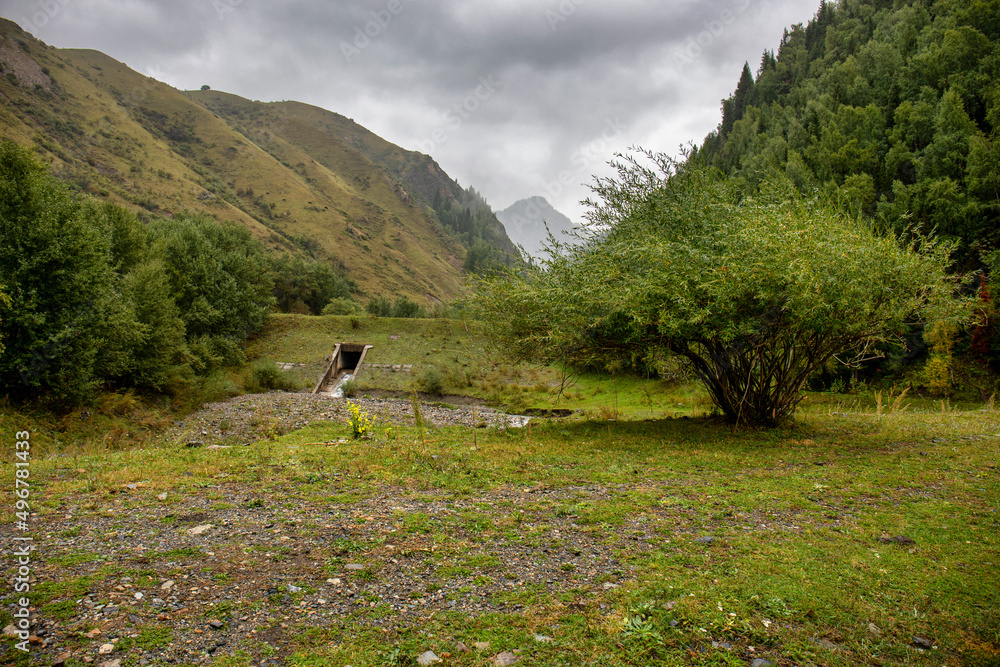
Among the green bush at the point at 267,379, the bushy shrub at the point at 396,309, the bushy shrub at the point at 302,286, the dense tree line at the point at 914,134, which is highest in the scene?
the dense tree line at the point at 914,134

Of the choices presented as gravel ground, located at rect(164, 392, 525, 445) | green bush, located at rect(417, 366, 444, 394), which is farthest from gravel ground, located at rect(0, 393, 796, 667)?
green bush, located at rect(417, 366, 444, 394)

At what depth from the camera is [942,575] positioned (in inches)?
229

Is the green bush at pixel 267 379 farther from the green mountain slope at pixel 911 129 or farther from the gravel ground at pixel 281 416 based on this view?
the green mountain slope at pixel 911 129

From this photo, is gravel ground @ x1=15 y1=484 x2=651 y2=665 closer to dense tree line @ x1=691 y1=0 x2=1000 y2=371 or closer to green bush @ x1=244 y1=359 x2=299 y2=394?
dense tree line @ x1=691 y1=0 x2=1000 y2=371

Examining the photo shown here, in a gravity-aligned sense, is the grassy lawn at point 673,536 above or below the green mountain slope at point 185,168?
below

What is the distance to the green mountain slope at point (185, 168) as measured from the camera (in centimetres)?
9369

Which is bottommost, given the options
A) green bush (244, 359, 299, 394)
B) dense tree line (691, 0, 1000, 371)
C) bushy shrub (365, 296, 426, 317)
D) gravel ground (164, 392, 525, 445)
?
gravel ground (164, 392, 525, 445)

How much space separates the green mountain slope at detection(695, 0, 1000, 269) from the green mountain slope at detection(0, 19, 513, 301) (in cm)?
8771

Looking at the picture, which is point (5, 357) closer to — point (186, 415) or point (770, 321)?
point (186, 415)

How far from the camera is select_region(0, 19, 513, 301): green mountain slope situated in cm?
9369

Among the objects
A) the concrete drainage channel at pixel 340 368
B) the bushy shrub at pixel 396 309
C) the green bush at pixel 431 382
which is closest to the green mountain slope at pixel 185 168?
the bushy shrub at pixel 396 309

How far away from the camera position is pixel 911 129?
5269 cm

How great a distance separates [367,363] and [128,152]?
10216 centimetres

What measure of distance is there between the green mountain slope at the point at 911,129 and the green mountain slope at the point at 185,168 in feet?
288
